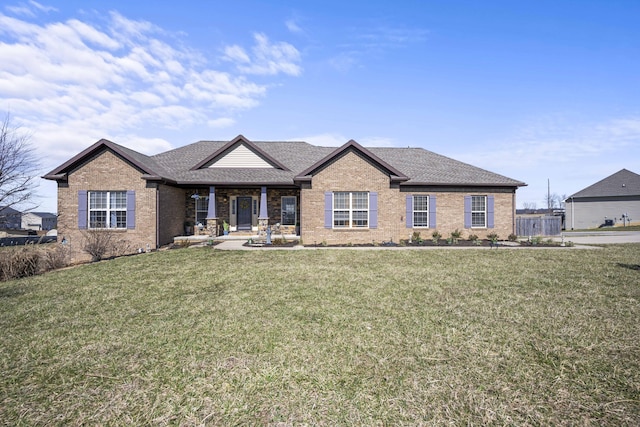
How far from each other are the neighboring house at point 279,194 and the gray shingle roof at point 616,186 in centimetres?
2970

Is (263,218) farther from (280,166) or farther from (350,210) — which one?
(350,210)

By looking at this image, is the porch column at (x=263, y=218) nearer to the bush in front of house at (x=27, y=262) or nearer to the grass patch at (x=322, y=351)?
the bush in front of house at (x=27, y=262)

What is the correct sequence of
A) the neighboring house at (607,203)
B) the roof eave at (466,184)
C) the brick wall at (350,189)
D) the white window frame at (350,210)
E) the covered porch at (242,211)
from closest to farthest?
1. the brick wall at (350,189)
2. the white window frame at (350,210)
3. the roof eave at (466,184)
4. the covered porch at (242,211)
5. the neighboring house at (607,203)

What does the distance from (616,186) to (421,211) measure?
36.3 metres

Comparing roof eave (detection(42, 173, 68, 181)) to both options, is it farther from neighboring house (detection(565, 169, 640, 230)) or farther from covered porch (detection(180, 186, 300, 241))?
neighboring house (detection(565, 169, 640, 230))

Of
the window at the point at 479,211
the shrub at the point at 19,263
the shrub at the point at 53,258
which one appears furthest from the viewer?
the window at the point at 479,211

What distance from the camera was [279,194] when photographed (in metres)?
20.4

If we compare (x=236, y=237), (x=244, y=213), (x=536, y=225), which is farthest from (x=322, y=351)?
(x=536, y=225)

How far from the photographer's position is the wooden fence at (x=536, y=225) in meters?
23.8

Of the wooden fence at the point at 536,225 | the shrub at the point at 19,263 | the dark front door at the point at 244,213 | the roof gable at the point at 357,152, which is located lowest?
the shrub at the point at 19,263

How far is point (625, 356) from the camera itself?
467 centimetres

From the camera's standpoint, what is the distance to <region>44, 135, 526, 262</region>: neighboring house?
1664 cm

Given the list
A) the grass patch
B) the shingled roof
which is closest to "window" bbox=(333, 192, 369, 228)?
the shingled roof

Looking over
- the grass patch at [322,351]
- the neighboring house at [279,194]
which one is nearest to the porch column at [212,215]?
the neighboring house at [279,194]
